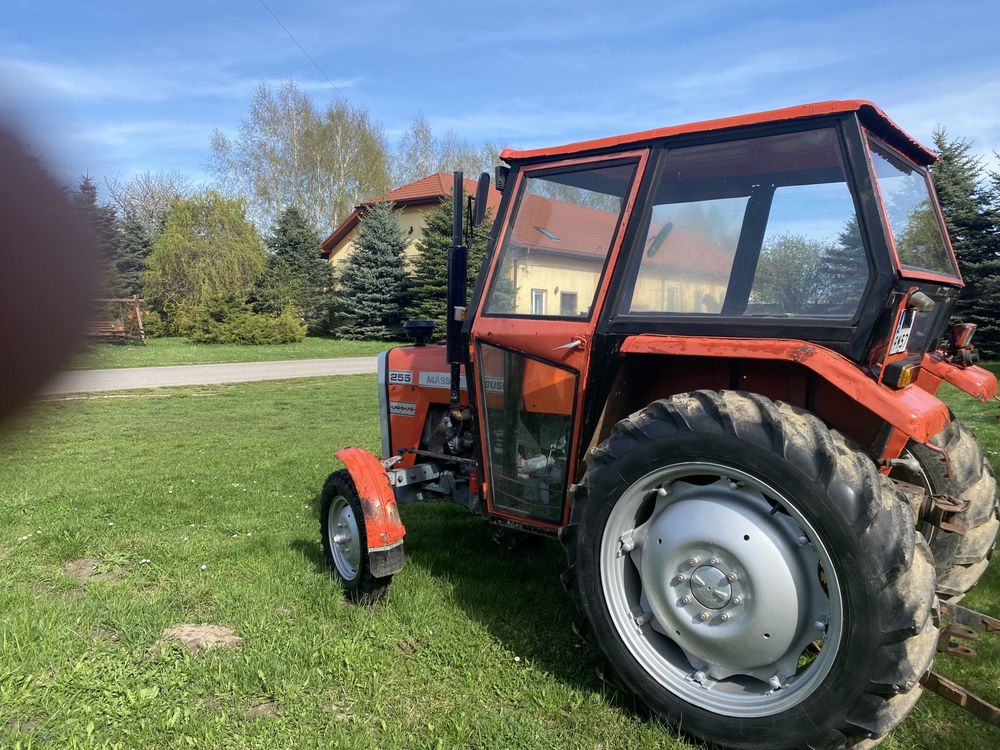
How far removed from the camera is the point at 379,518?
3.64 metres

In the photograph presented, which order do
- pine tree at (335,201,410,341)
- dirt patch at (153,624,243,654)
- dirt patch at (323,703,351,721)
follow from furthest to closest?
pine tree at (335,201,410,341) → dirt patch at (153,624,243,654) → dirt patch at (323,703,351,721)

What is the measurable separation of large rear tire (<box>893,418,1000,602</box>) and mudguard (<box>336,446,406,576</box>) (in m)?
2.61

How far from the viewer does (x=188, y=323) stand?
1168mm

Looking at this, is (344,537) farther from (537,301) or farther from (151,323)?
(151,323)

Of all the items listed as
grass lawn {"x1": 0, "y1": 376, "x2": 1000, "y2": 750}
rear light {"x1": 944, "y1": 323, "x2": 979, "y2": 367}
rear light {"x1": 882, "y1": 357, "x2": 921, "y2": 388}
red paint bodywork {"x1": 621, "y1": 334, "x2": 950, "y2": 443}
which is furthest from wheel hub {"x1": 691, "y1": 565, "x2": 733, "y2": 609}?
rear light {"x1": 944, "y1": 323, "x2": 979, "y2": 367}

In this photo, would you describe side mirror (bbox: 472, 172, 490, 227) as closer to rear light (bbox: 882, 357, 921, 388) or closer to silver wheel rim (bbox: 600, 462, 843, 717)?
silver wheel rim (bbox: 600, 462, 843, 717)

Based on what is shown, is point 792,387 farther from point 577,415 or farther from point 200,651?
point 200,651

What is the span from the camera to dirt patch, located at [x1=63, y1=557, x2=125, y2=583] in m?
4.19

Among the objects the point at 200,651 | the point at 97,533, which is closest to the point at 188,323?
the point at 200,651

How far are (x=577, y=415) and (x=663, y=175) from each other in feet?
3.86

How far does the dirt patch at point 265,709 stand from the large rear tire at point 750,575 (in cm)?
135

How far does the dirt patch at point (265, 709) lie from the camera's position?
9.34ft

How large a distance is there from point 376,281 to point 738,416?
25.4 m

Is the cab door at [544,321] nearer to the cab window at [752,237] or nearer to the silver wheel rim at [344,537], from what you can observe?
the cab window at [752,237]
